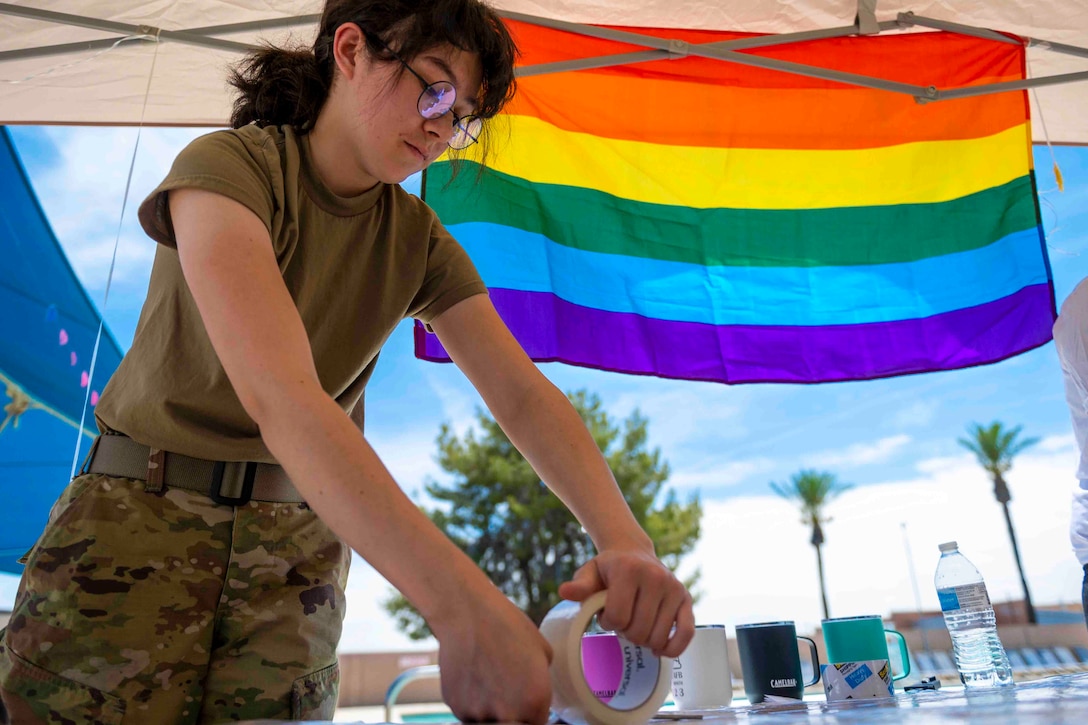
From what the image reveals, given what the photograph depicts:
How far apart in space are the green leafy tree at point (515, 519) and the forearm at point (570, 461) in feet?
56.4

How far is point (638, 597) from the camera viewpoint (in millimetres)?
731

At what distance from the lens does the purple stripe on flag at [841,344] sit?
2471 millimetres

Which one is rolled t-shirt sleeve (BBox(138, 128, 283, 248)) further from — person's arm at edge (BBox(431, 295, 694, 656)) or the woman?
person's arm at edge (BBox(431, 295, 694, 656))

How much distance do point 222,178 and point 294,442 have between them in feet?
0.98

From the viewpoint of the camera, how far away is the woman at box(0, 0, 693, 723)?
0.67 meters

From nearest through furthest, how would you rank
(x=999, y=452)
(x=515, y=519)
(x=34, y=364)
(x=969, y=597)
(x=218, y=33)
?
(x=969, y=597) < (x=218, y=33) < (x=34, y=364) < (x=999, y=452) < (x=515, y=519)

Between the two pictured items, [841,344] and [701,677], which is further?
[841,344]

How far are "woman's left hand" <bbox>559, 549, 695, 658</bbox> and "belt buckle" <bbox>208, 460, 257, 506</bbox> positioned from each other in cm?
39

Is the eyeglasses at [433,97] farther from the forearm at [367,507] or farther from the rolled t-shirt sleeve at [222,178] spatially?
the forearm at [367,507]

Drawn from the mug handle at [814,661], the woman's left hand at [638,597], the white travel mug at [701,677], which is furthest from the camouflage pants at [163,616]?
the mug handle at [814,661]

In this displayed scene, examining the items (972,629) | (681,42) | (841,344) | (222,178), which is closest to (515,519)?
(841,344)

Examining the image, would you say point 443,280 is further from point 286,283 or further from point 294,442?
point 294,442

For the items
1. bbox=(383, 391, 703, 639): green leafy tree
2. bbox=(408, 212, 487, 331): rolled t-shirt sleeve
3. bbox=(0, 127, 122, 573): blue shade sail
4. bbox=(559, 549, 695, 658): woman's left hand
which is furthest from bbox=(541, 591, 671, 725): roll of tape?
bbox=(383, 391, 703, 639): green leafy tree

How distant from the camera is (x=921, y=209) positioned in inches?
102
